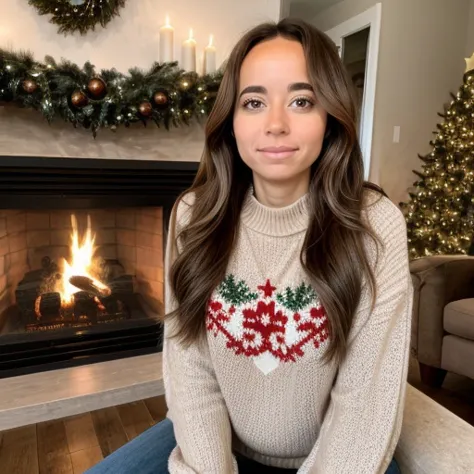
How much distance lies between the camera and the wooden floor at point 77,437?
4.72ft

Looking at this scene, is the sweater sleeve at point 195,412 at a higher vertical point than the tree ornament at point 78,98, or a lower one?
lower

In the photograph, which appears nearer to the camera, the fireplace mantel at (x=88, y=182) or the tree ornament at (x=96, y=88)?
the tree ornament at (x=96, y=88)

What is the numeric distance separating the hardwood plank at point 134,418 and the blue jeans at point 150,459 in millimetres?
824

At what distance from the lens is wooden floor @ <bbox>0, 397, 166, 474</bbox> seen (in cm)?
143

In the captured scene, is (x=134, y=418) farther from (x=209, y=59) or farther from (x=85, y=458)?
(x=209, y=59)

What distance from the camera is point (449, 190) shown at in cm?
308

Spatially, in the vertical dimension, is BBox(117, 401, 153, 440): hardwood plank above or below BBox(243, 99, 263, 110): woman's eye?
below

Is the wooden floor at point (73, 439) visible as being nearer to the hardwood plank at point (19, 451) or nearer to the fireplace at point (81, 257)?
the hardwood plank at point (19, 451)

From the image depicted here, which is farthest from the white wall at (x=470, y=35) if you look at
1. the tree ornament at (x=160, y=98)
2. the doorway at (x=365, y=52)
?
the tree ornament at (x=160, y=98)

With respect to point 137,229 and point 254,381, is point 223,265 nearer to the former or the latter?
point 254,381

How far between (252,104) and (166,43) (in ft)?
3.63

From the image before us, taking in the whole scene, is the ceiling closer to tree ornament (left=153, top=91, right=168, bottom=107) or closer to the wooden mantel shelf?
tree ornament (left=153, top=91, right=168, bottom=107)

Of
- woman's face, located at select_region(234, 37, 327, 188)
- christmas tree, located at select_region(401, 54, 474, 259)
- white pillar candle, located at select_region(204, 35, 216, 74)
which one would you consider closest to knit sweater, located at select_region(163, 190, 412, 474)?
woman's face, located at select_region(234, 37, 327, 188)

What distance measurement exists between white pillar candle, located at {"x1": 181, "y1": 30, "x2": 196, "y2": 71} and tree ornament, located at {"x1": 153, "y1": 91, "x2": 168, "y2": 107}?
0.64 ft
